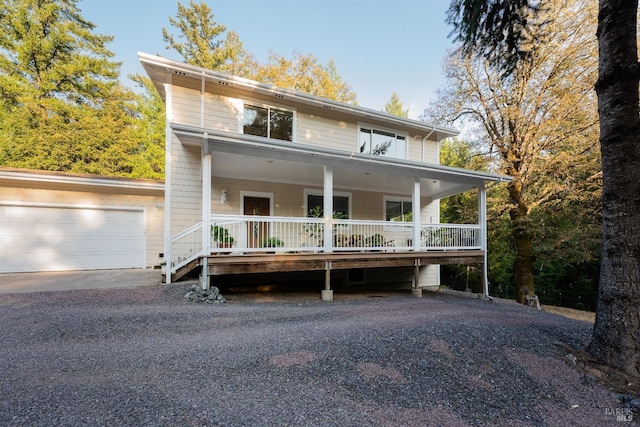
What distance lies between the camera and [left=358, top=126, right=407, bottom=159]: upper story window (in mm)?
11633

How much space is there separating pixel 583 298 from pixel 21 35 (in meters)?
35.9

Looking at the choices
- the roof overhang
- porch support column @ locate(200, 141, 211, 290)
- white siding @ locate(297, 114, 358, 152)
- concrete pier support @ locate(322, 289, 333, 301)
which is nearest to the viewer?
porch support column @ locate(200, 141, 211, 290)

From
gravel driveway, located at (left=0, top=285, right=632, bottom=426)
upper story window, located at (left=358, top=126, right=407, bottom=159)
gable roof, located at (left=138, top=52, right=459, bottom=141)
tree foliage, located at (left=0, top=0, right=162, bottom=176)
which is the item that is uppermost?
tree foliage, located at (left=0, top=0, right=162, bottom=176)

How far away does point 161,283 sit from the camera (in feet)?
24.2

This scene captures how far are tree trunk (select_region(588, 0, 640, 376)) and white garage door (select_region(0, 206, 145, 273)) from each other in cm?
1193

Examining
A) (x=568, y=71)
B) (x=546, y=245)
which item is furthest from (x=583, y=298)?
(x=568, y=71)

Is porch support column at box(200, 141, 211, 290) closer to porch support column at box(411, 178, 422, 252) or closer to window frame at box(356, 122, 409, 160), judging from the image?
porch support column at box(411, 178, 422, 252)

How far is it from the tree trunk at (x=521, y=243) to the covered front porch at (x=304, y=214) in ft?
10.8

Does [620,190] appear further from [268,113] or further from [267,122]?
[268,113]

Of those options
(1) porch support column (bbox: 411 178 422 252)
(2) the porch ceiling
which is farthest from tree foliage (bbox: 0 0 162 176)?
(1) porch support column (bbox: 411 178 422 252)

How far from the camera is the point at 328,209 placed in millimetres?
7840

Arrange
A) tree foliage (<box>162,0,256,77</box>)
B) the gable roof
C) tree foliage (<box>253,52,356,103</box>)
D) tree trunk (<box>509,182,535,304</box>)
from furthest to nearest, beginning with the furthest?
tree foliage (<box>162,0,256,77</box>)
tree foliage (<box>253,52,356,103</box>)
tree trunk (<box>509,182,535,304</box>)
the gable roof

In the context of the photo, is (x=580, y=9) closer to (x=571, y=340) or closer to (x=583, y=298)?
(x=571, y=340)

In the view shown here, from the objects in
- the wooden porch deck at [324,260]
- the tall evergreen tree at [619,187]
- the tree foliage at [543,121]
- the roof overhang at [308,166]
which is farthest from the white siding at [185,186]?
the tree foliage at [543,121]
